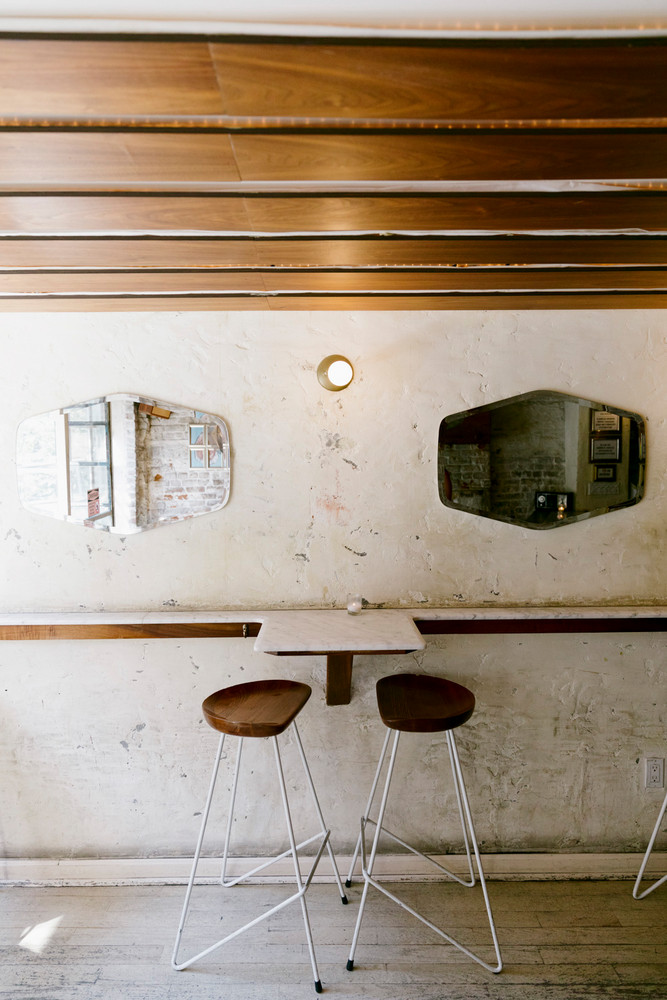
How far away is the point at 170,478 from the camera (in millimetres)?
2787

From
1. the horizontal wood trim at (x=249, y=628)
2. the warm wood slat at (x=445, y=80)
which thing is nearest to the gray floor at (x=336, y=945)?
the horizontal wood trim at (x=249, y=628)

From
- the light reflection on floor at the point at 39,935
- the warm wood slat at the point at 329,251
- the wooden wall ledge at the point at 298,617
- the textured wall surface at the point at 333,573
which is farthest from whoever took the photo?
the textured wall surface at the point at 333,573

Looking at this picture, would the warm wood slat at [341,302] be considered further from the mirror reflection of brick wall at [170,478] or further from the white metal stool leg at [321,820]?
the white metal stool leg at [321,820]

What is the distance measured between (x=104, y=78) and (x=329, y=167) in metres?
0.57

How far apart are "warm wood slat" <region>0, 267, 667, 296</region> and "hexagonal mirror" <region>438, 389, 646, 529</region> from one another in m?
0.55

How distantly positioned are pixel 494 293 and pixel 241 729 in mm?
2062

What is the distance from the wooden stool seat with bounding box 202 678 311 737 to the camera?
2.18 m

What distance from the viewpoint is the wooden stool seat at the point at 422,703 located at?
7.28ft

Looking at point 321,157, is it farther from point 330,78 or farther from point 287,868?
point 287,868

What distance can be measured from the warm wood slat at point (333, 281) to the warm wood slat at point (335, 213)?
0.36 meters

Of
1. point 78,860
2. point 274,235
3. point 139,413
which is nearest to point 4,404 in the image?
point 139,413

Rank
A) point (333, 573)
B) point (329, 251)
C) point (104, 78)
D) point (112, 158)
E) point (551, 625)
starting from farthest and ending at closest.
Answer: point (333, 573)
point (551, 625)
point (329, 251)
point (112, 158)
point (104, 78)

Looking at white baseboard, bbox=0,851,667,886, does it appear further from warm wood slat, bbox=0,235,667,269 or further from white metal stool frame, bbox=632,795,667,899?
warm wood slat, bbox=0,235,667,269

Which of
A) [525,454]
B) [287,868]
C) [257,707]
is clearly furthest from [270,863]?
[525,454]
